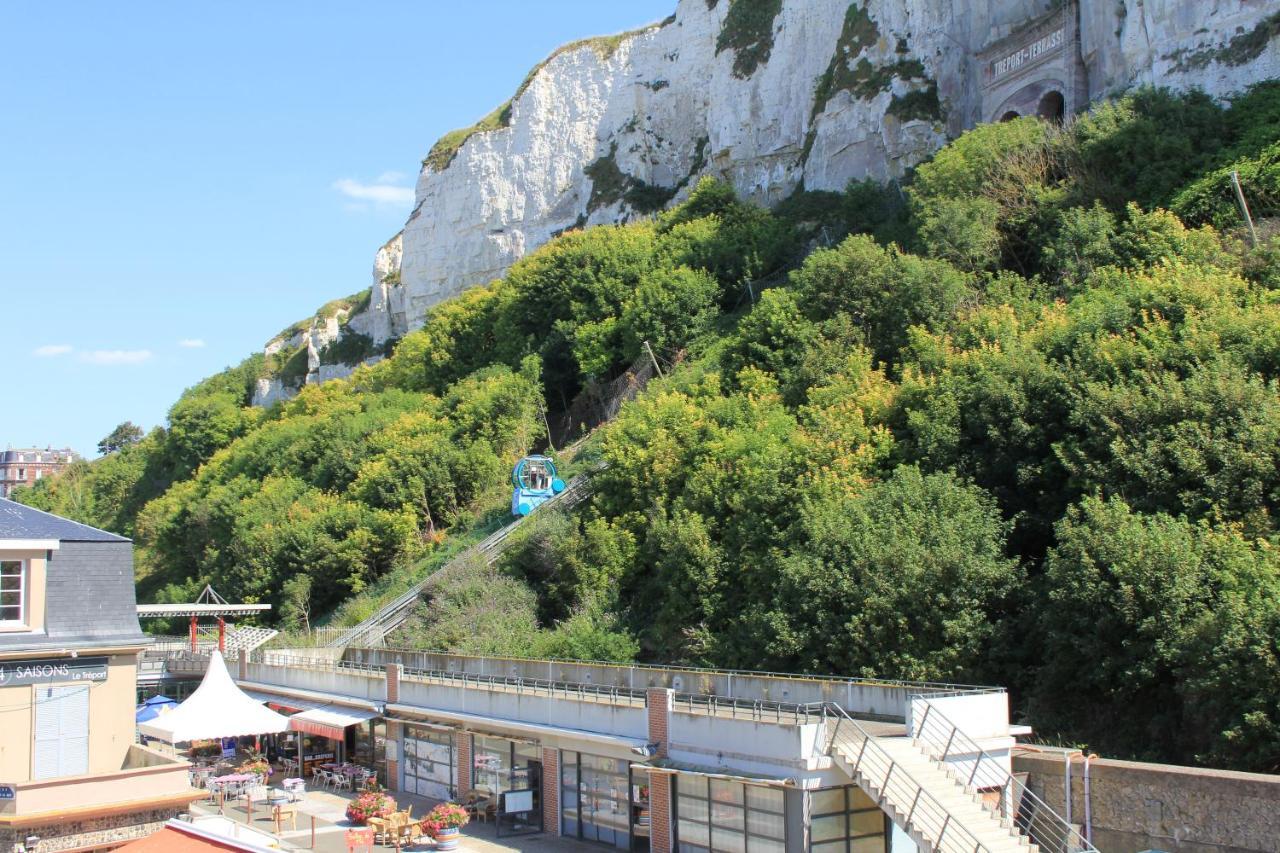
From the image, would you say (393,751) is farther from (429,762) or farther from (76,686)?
(76,686)

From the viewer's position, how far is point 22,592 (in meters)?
16.8

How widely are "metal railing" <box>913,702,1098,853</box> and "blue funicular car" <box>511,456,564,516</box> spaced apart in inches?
1116

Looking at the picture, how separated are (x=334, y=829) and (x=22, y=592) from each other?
822 centimetres

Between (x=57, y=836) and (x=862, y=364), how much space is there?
25.8 m

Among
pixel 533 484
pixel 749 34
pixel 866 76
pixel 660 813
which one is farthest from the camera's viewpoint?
pixel 749 34

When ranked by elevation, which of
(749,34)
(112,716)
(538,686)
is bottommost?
(538,686)

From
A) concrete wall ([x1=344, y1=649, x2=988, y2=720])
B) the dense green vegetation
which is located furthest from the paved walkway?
the dense green vegetation

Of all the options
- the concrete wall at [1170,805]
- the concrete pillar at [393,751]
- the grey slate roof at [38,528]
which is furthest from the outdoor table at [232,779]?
the concrete wall at [1170,805]

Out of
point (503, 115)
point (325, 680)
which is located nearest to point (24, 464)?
point (503, 115)

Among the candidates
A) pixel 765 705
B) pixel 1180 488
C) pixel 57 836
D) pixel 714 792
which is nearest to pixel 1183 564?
pixel 1180 488

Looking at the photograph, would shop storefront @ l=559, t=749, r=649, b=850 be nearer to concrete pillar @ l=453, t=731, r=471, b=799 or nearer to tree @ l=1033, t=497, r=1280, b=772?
concrete pillar @ l=453, t=731, r=471, b=799

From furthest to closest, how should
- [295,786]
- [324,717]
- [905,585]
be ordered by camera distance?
[324,717]
[295,786]
[905,585]

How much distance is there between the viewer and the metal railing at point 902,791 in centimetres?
1493

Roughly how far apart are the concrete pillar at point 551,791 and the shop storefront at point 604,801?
124mm
